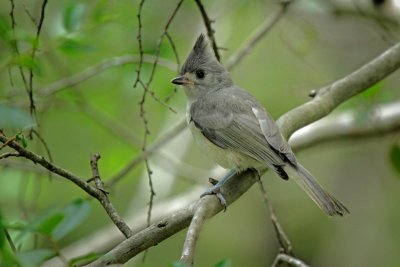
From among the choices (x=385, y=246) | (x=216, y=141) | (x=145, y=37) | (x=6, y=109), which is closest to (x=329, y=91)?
(x=216, y=141)

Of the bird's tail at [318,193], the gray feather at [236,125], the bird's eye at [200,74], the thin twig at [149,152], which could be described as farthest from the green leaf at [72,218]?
the bird's eye at [200,74]

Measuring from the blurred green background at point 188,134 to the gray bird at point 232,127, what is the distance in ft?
0.76

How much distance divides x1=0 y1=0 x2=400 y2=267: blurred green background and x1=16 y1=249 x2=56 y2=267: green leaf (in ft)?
6.92

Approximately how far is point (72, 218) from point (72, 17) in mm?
1949

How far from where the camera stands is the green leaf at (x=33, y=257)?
1.56 meters

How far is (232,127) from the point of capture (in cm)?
401

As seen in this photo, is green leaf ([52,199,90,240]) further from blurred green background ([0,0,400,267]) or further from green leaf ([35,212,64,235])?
blurred green background ([0,0,400,267])

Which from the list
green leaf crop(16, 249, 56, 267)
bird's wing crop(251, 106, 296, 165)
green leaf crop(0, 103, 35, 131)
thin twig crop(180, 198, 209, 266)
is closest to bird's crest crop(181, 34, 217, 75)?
bird's wing crop(251, 106, 296, 165)

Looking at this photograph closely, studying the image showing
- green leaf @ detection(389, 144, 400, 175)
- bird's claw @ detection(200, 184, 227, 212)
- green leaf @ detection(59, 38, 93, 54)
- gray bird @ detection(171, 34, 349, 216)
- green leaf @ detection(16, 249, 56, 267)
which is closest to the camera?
green leaf @ detection(16, 249, 56, 267)

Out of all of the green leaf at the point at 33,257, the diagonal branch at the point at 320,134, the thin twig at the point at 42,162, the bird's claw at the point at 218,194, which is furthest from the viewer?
the diagonal branch at the point at 320,134

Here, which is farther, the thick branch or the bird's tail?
the thick branch

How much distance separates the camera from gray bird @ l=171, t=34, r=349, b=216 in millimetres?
3541

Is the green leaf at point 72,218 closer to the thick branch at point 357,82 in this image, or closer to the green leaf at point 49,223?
the green leaf at point 49,223

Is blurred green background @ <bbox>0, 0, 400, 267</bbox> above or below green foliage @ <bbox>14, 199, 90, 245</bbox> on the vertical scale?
above
